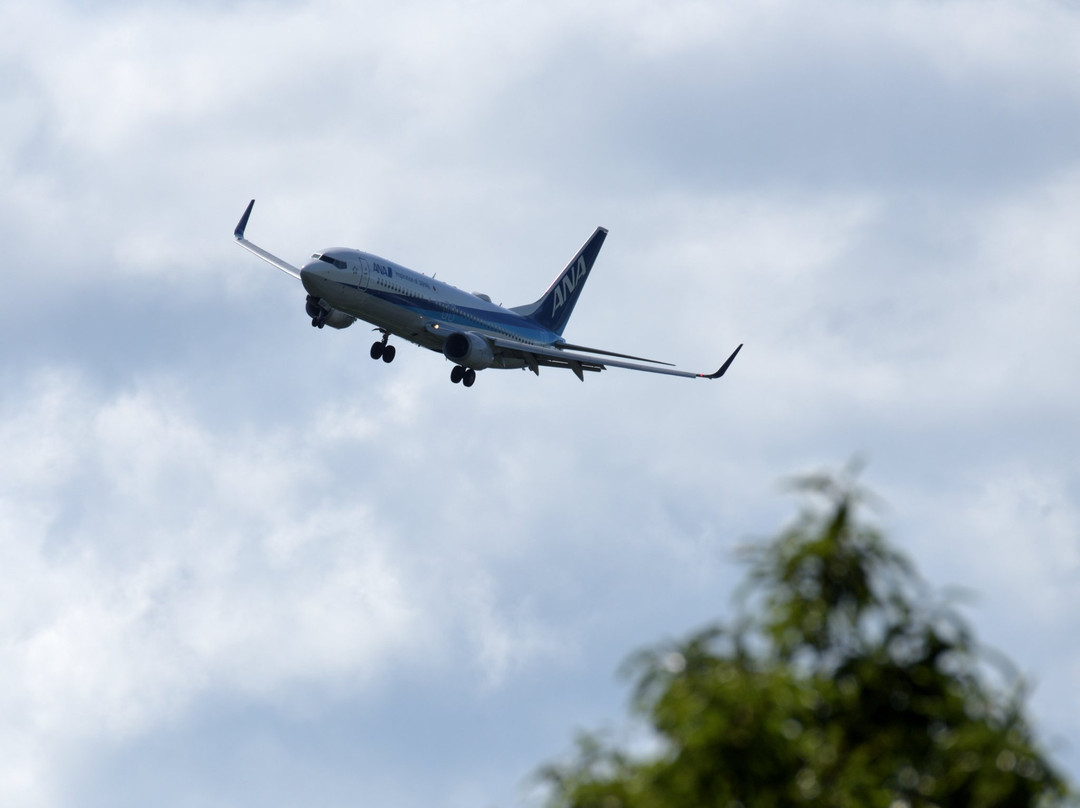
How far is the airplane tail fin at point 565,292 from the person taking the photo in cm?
9183

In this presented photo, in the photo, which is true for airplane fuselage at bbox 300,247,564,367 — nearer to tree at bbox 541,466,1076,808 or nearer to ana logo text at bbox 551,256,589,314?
ana logo text at bbox 551,256,589,314

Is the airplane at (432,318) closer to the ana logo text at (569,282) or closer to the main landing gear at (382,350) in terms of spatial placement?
the main landing gear at (382,350)

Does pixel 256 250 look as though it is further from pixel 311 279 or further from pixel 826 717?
pixel 826 717

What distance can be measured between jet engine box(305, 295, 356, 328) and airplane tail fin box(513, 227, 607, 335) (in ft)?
50.1

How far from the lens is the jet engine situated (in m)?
74.6

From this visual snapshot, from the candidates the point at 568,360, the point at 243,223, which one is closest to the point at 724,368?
the point at 568,360

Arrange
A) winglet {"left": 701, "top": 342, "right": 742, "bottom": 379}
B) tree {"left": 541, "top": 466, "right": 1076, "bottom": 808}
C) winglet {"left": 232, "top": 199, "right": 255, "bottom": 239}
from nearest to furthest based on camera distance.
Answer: tree {"left": 541, "top": 466, "right": 1076, "bottom": 808} → winglet {"left": 701, "top": 342, "right": 742, "bottom": 379} → winglet {"left": 232, "top": 199, "right": 255, "bottom": 239}

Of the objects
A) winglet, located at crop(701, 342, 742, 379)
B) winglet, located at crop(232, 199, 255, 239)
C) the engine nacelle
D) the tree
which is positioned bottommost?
the tree

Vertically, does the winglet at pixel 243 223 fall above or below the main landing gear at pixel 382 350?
above

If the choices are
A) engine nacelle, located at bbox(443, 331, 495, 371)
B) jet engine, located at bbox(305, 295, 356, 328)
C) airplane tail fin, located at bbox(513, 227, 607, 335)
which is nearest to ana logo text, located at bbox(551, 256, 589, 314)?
airplane tail fin, located at bbox(513, 227, 607, 335)

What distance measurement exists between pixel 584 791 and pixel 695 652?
1.79 meters

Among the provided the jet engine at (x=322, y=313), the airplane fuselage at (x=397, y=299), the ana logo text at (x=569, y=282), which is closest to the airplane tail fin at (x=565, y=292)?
the ana logo text at (x=569, y=282)

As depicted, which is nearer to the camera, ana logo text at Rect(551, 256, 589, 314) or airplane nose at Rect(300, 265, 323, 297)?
airplane nose at Rect(300, 265, 323, 297)

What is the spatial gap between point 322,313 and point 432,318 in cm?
536
